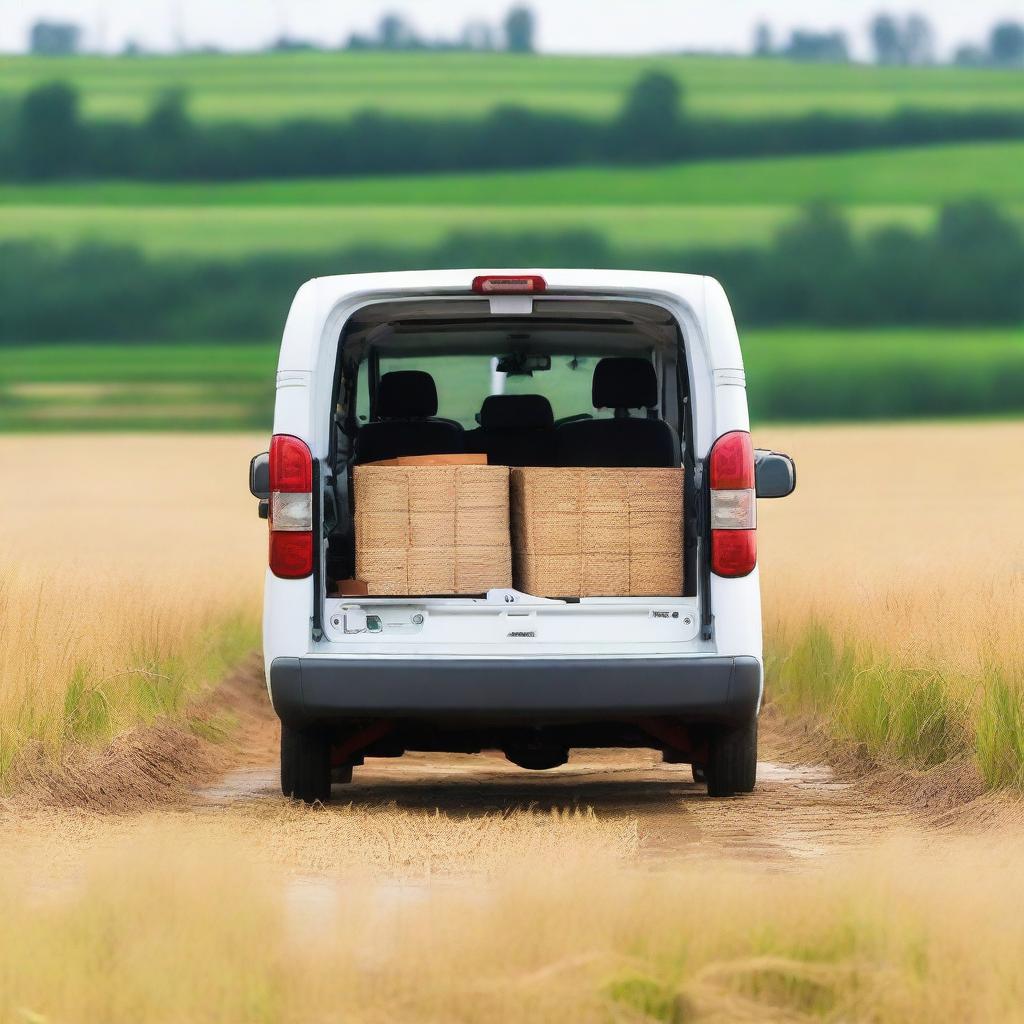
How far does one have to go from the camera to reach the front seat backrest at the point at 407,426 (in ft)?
31.6

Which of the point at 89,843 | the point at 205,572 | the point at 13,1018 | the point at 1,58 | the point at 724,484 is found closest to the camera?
the point at 13,1018

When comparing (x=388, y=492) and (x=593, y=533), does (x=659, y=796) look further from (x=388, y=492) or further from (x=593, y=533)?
(x=388, y=492)

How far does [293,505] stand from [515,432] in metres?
1.83

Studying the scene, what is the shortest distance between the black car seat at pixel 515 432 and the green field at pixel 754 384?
5904 centimetres

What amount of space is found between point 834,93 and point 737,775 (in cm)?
8221

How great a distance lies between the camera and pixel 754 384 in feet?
240

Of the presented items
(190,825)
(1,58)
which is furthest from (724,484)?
(1,58)

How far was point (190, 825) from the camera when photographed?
26.0ft

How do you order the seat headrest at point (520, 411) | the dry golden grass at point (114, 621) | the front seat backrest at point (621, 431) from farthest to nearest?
1. the seat headrest at point (520, 411)
2. the dry golden grass at point (114, 621)
3. the front seat backrest at point (621, 431)

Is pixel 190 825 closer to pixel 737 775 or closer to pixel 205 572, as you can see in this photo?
pixel 737 775

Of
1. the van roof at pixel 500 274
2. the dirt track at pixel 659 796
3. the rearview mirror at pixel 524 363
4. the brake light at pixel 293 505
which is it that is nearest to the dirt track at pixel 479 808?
the dirt track at pixel 659 796

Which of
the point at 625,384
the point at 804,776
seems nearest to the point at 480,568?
the point at 625,384

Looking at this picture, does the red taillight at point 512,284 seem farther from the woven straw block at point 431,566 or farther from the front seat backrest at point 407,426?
the front seat backrest at point 407,426

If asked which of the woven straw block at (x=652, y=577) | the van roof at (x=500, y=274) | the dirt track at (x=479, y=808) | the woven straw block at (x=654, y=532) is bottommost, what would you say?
the dirt track at (x=479, y=808)
